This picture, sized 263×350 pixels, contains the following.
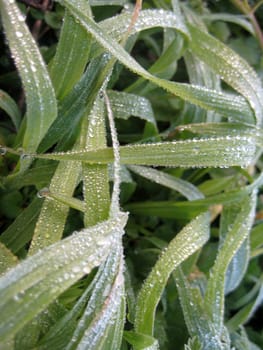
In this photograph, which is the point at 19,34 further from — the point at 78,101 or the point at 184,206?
the point at 184,206

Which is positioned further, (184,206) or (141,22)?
(184,206)

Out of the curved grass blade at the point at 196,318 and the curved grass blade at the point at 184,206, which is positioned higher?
the curved grass blade at the point at 184,206

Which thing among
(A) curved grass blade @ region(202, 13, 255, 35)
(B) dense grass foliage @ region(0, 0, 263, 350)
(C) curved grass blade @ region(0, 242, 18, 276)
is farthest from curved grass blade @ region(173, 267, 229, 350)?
(A) curved grass blade @ region(202, 13, 255, 35)

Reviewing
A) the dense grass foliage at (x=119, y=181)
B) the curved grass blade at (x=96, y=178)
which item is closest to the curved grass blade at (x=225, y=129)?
the dense grass foliage at (x=119, y=181)

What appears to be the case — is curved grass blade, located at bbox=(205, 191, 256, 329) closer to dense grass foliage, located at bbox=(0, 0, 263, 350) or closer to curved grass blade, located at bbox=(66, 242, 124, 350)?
dense grass foliage, located at bbox=(0, 0, 263, 350)

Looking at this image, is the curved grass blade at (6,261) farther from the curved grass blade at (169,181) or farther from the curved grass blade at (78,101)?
the curved grass blade at (169,181)

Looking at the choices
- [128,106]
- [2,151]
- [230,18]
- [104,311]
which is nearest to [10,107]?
[2,151]

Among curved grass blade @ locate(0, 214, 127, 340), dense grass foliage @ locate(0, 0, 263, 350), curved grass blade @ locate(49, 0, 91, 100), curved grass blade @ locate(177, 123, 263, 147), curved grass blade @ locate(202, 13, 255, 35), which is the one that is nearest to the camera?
curved grass blade @ locate(0, 214, 127, 340)
